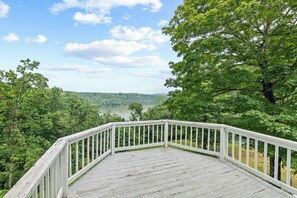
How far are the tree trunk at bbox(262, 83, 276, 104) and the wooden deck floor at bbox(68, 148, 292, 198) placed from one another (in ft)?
9.18

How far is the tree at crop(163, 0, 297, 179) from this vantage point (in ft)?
15.1

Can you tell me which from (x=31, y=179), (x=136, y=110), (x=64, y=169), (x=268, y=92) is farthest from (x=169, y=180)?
(x=136, y=110)

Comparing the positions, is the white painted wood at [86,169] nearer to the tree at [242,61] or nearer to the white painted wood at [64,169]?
the white painted wood at [64,169]

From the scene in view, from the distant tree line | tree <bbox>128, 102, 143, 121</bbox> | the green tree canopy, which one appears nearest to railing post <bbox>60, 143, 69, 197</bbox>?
the green tree canopy

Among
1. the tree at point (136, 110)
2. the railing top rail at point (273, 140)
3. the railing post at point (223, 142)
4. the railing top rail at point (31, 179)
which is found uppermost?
the railing top rail at point (31, 179)

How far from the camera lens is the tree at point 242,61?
461 cm

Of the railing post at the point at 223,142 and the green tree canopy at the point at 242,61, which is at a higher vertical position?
the green tree canopy at the point at 242,61

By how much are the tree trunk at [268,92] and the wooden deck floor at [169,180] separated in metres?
2.80

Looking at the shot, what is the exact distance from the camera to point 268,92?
5441mm

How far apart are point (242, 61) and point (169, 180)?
4095mm

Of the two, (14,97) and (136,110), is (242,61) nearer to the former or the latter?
(14,97)

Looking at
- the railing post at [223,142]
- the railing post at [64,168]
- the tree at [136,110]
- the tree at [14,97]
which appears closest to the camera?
the railing post at [64,168]

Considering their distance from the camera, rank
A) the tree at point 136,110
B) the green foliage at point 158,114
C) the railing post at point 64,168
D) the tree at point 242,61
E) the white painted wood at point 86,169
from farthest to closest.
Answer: the tree at point 136,110
the green foliage at point 158,114
the tree at point 242,61
the white painted wood at point 86,169
the railing post at point 64,168

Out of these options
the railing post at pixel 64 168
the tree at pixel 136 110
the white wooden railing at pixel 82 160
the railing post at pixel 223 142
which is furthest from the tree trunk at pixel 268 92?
the tree at pixel 136 110
